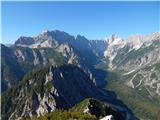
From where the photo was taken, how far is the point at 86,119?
177750 mm

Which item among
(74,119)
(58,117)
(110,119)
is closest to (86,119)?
(74,119)

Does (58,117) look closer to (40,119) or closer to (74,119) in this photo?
(40,119)

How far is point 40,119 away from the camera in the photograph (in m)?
198

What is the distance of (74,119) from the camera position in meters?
172

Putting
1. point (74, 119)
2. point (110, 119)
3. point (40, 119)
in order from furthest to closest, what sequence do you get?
point (40, 119), point (74, 119), point (110, 119)

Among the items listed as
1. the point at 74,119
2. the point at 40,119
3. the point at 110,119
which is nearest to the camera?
the point at 110,119

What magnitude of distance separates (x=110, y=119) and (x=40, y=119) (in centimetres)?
6585

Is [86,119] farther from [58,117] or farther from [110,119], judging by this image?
[110,119]

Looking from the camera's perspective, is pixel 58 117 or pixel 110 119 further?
pixel 58 117

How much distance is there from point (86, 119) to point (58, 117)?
2593 centimetres

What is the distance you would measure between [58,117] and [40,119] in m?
9.22

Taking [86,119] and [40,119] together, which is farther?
[40,119]

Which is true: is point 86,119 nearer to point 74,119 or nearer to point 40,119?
point 74,119

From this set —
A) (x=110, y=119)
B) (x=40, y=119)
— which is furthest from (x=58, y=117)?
(x=110, y=119)
